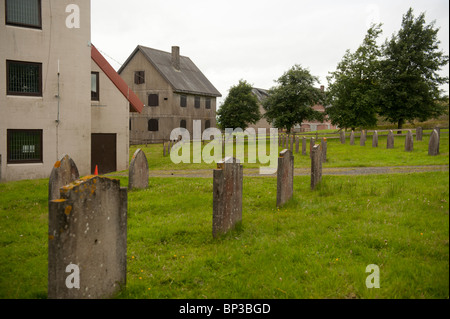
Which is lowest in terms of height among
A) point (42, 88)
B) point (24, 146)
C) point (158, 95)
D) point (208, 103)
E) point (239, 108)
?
point (24, 146)

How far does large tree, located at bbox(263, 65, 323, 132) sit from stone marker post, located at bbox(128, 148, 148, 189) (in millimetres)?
31296

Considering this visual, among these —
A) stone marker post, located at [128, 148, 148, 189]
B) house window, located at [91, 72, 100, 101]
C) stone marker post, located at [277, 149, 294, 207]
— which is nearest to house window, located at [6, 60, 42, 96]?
house window, located at [91, 72, 100, 101]

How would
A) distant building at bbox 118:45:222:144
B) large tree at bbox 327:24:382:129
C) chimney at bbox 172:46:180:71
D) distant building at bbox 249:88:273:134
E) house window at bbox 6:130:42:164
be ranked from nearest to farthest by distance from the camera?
house window at bbox 6:130:42:164
large tree at bbox 327:24:382:129
distant building at bbox 118:45:222:144
chimney at bbox 172:46:180:71
distant building at bbox 249:88:273:134

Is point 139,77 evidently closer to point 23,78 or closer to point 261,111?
point 23,78

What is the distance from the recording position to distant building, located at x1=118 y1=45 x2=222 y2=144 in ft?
135

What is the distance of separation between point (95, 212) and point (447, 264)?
391cm

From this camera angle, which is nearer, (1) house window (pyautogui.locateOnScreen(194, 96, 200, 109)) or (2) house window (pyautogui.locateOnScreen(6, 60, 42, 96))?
(2) house window (pyautogui.locateOnScreen(6, 60, 42, 96))

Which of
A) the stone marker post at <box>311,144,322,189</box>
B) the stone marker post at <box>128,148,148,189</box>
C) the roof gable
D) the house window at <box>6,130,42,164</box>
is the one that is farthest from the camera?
the roof gable

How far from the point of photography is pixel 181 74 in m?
45.1

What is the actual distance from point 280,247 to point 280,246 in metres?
0.06

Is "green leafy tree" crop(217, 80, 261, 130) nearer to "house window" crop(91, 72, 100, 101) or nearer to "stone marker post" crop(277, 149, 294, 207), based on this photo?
"house window" crop(91, 72, 100, 101)

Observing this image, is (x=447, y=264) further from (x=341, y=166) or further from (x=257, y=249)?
(x=341, y=166)

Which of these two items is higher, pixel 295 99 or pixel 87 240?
pixel 295 99

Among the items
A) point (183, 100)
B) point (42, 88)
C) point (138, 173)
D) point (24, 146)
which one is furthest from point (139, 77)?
point (138, 173)
